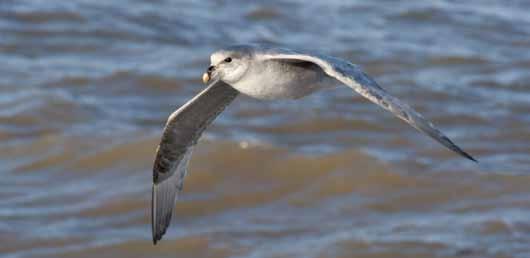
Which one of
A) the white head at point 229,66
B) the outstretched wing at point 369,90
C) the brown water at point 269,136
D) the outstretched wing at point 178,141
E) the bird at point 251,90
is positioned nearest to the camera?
the outstretched wing at point 369,90

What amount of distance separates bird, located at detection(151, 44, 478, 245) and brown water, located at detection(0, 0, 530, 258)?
60.9 inches

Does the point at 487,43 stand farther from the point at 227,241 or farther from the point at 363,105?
the point at 227,241

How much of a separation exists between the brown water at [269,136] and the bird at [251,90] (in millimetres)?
1547

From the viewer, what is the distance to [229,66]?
23.0 feet

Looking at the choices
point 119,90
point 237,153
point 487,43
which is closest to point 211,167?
point 237,153

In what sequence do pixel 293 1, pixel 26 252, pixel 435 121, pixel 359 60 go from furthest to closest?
pixel 293 1 → pixel 359 60 → pixel 435 121 → pixel 26 252

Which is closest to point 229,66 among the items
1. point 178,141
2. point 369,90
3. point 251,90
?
point 251,90

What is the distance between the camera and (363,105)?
13141 millimetres

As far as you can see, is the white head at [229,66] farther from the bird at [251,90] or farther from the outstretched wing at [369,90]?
the outstretched wing at [369,90]

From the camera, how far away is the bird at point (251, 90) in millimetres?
6316

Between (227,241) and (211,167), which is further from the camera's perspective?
(211,167)

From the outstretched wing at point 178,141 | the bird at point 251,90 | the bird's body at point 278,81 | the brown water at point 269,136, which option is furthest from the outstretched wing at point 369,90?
the brown water at point 269,136

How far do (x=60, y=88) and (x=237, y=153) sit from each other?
2671 mm

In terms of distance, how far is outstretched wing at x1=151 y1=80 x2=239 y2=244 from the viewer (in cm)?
777
